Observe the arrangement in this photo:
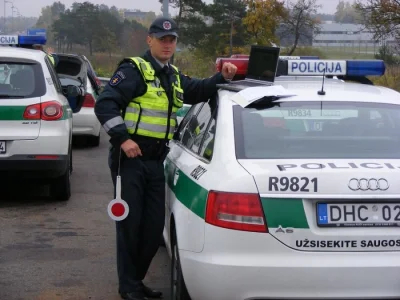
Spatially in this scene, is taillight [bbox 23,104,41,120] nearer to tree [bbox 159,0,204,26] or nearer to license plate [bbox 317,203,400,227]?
license plate [bbox 317,203,400,227]

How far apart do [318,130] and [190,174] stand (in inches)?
29.6

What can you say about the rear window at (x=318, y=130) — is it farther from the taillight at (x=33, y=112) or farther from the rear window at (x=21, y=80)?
the rear window at (x=21, y=80)

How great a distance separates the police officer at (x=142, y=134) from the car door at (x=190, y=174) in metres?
0.14

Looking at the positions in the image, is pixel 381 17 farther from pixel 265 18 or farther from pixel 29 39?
pixel 29 39

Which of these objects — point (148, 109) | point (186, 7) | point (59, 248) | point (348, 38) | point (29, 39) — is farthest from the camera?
point (186, 7)

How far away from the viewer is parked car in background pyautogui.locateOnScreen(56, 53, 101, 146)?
43.5ft

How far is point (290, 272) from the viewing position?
3990 millimetres

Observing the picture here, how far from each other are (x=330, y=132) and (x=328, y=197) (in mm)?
634

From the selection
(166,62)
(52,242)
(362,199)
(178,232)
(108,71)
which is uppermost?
(166,62)

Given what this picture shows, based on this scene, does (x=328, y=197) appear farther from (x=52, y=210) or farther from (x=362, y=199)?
(x=52, y=210)

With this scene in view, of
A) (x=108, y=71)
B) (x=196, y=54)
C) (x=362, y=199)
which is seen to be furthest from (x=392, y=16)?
(x=362, y=199)

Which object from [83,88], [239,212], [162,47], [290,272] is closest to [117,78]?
[162,47]

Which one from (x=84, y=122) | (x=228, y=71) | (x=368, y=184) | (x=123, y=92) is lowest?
(x=84, y=122)

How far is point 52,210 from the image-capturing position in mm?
8312
